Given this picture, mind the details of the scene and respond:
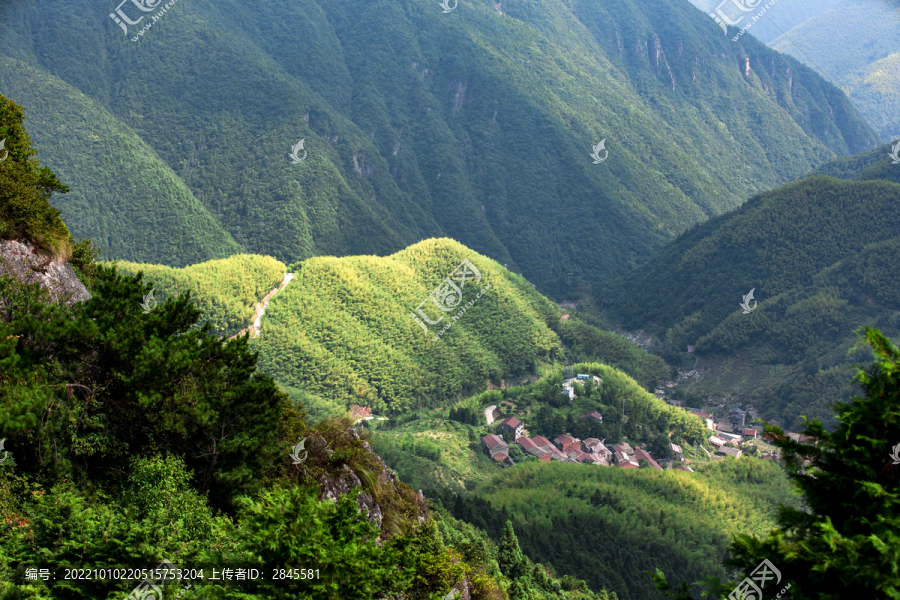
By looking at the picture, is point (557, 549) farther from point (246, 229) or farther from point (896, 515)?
point (246, 229)

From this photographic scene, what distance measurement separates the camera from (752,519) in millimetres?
52812

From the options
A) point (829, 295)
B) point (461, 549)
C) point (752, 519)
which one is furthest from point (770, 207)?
point (461, 549)

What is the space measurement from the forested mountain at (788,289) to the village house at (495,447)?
45984 mm

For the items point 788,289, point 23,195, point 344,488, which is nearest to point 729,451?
point 788,289

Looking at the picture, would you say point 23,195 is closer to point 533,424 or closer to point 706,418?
point 533,424

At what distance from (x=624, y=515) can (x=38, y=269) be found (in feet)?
149

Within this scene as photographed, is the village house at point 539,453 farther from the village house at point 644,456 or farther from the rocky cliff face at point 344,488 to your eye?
the rocky cliff face at point 344,488

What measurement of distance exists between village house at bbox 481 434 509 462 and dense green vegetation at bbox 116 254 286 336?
3407 cm

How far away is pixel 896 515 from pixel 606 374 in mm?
72902

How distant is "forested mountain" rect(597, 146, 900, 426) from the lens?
9481 cm

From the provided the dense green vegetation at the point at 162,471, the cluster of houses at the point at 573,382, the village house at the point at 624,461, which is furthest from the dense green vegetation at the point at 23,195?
the cluster of houses at the point at 573,382

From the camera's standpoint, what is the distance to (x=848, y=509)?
36.3ft

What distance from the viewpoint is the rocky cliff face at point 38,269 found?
18.7 metres

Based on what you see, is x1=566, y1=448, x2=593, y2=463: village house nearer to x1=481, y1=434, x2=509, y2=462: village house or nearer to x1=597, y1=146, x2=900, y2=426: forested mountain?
x1=481, y1=434, x2=509, y2=462: village house
